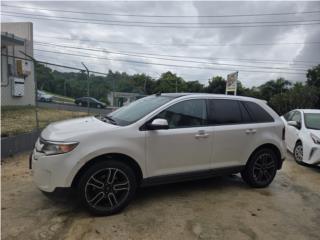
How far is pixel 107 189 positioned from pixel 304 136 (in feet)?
18.3

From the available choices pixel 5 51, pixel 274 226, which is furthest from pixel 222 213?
pixel 5 51

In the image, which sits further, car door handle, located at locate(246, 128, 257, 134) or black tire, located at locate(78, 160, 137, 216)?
car door handle, located at locate(246, 128, 257, 134)

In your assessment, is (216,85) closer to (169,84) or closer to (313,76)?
(169,84)

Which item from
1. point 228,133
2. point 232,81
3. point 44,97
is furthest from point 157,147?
point 232,81

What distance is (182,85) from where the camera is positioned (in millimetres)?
48250

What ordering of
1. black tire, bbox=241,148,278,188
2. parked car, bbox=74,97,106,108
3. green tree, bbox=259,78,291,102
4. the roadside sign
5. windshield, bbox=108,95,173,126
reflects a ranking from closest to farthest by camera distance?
windshield, bbox=108,95,173,126 < black tire, bbox=241,148,278,188 < parked car, bbox=74,97,106,108 < the roadside sign < green tree, bbox=259,78,291,102

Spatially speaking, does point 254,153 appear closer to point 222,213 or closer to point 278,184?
point 278,184

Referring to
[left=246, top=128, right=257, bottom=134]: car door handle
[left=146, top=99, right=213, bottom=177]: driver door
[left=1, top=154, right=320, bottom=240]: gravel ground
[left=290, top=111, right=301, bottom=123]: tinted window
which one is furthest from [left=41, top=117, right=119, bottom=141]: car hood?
[left=290, top=111, right=301, bottom=123]: tinted window

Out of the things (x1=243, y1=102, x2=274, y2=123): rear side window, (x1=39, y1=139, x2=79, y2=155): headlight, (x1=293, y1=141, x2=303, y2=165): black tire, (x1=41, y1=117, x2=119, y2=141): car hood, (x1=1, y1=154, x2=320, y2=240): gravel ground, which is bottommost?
(x1=1, y1=154, x2=320, y2=240): gravel ground

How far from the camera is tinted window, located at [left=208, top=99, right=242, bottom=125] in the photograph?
4.73m

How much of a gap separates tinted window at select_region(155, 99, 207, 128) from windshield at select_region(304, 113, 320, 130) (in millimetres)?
4317

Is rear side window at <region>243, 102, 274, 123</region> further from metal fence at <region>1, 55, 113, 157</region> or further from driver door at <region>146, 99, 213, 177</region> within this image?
metal fence at <region>1, 55, 113, 157</region>

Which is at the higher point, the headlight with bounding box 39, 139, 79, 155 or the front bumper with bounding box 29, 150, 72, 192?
the headlight with bounding box 39, 139, 79, 155

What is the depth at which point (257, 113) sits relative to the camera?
17.0 ft
